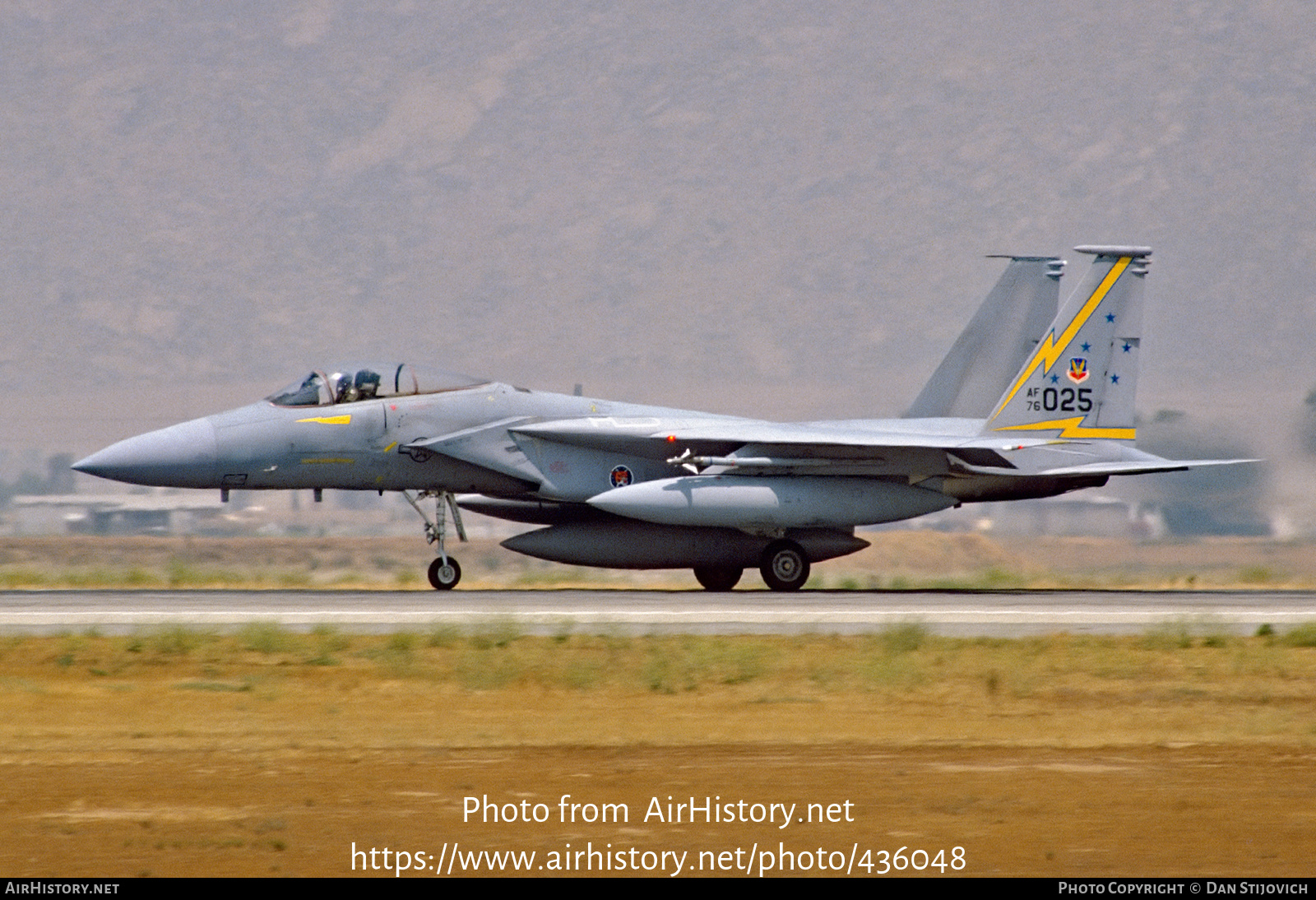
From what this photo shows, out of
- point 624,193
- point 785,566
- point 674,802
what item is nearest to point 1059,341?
point 785,566

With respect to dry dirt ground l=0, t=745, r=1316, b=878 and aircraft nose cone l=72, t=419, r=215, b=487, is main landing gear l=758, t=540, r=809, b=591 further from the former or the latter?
dry dirt ground l=0, t=745, r=1316, b=878

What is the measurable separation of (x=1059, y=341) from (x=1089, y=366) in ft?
1.78

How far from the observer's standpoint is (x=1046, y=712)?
42.6 ft

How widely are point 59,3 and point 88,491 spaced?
5220 cm

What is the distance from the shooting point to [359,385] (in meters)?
23.9

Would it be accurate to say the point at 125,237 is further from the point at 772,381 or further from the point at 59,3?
the point at 772,381

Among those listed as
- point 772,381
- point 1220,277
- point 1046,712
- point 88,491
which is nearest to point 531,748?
point 1046,712

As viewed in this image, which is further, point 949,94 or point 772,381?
point 949,94

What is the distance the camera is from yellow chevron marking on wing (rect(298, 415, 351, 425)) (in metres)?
23.5

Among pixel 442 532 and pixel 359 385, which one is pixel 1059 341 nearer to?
pixel 442 532

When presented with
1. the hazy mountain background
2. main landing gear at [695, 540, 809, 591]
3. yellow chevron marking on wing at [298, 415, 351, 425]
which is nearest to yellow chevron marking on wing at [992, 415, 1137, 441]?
main landing gear at [695, 540, 809, 591]

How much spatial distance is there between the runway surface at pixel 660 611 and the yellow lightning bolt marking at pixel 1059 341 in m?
2.82

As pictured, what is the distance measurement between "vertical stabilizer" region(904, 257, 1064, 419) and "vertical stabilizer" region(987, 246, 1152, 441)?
6.07ft

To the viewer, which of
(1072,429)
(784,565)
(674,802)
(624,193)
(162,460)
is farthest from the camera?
(624,193)
